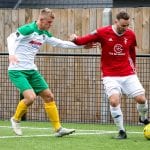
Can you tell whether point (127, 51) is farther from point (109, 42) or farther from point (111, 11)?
point (111, 11)

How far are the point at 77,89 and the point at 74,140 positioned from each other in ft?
14.9

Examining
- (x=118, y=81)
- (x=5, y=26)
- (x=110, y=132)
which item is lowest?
(x=110, y=132)

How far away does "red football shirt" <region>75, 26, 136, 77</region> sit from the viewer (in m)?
10.9

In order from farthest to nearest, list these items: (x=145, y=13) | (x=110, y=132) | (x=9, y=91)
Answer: (x=9, y=91) < (x=145, y=13) < (x=110, y=132)

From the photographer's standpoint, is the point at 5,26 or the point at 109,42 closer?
the point at 109,42

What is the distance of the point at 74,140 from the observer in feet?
34.7

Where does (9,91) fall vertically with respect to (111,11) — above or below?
below

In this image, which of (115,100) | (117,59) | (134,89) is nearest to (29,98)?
(115,100)

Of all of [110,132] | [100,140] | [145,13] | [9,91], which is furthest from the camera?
[9,91]

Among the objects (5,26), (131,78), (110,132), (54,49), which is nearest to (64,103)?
(54,49)

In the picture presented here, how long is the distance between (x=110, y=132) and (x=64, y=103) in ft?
10.2

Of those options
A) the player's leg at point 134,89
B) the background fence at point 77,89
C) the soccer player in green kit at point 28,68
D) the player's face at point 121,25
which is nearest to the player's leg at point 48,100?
the soccer player in green kit at point 28,68

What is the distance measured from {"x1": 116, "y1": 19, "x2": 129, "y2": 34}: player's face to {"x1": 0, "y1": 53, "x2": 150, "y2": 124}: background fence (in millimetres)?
3832

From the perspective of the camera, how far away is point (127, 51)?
11.0 metres
